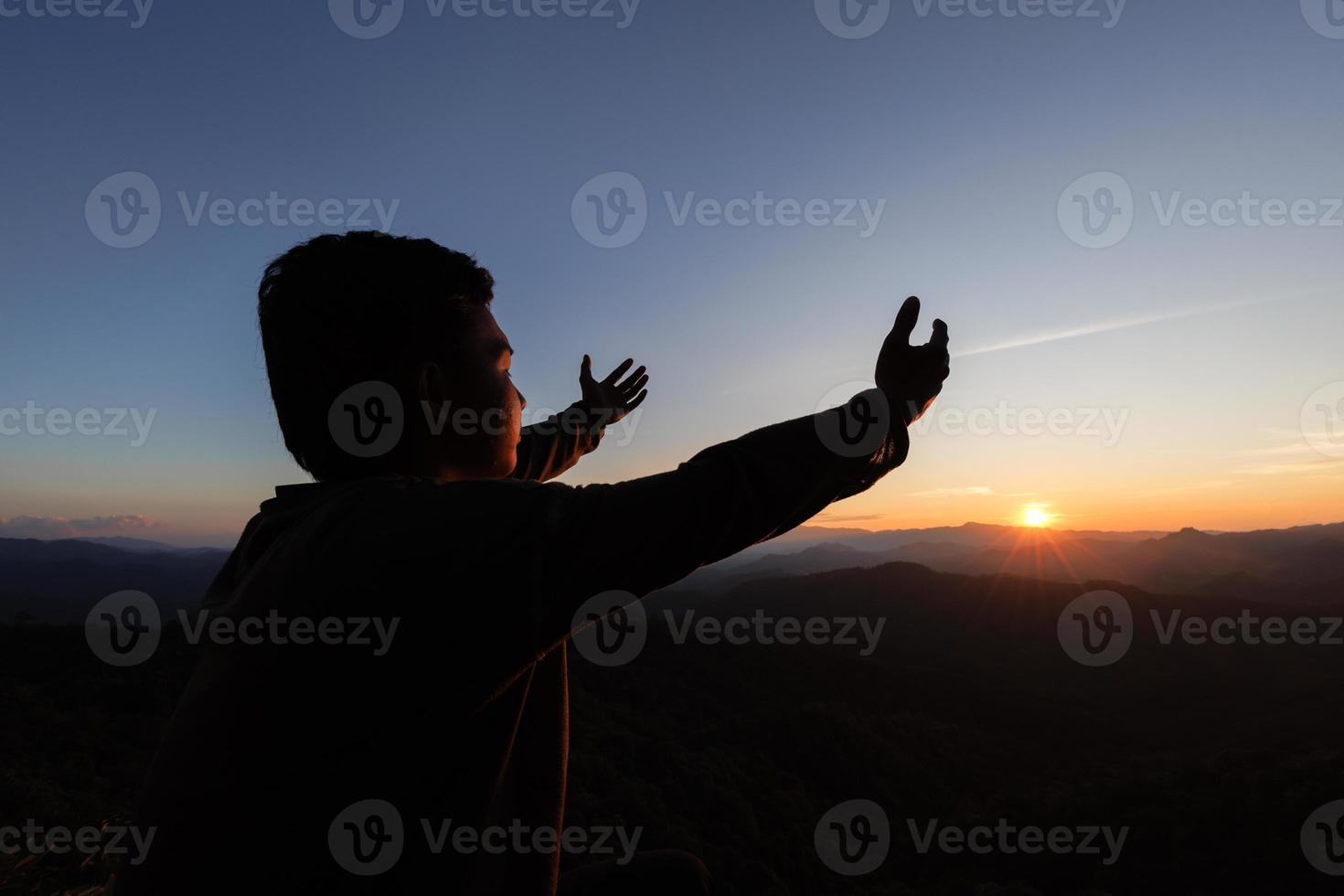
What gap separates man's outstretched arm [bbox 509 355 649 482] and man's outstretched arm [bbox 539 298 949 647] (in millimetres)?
1663

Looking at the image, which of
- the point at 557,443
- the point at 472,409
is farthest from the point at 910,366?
the point at 557,443

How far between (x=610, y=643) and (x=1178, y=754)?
880 inches

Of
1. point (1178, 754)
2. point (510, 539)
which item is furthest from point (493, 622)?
point (1178, 754)

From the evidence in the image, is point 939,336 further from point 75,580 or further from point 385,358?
point 75,580

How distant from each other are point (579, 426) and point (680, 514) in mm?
2252

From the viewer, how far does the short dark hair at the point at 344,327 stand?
1.55 m

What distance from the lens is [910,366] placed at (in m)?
1.49

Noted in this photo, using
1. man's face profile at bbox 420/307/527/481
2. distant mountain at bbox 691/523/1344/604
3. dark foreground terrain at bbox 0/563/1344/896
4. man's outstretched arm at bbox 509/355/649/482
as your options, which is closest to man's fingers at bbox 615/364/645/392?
man's outstretched arm at bbox 509/355/649/482

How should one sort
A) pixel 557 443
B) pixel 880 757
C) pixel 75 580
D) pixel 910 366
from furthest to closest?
pixel 75 580 < pixel 880 757 < pixel 557 443 < pixel 910 366

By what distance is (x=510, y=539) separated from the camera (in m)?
1.08

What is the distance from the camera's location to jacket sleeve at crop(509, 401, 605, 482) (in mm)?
2861

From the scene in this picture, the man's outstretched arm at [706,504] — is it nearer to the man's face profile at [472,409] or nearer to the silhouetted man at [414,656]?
the silhouetted man at [414,656]

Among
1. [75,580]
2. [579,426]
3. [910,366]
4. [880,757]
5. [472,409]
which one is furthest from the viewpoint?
[75,580]

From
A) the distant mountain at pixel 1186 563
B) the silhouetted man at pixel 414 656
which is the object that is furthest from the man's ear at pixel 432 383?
the distant mountain at pixel 1186 563
